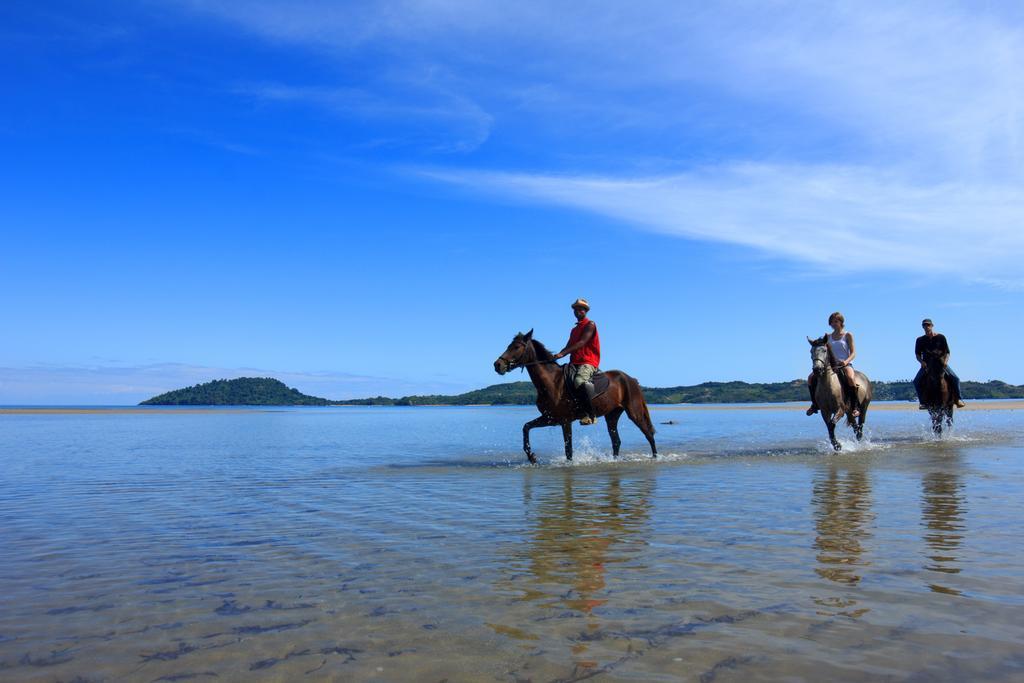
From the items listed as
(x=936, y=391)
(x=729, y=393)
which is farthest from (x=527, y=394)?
(x=936, y=391)

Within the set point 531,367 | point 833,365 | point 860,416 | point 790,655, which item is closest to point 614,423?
point 531,367

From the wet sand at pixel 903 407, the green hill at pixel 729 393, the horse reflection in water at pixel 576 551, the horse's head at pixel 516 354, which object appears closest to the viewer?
the horse reflection in water at pixel 576 551

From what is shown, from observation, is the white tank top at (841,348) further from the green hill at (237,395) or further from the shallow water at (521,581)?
the green hill at (237,395)

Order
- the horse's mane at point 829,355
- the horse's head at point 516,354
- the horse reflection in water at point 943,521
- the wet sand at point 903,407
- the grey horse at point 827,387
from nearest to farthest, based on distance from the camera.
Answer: the horse reflection in water at point 943,521
the horse's head at point 516,354
the grey horse at point 827,387
the horse's mane at point 829,355
the wet sand at point 903,407

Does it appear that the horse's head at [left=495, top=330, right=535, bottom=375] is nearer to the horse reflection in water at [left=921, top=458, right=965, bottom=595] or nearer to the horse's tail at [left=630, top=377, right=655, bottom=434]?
the horse's tail at [left=630, top=377, right=655, bottom=434]

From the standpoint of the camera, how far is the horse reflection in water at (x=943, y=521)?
5414 mm

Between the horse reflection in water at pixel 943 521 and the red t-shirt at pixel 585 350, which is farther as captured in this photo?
the red t-shirt at pixel 585 350

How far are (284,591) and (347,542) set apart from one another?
1.78 m

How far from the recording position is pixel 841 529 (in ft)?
22.8

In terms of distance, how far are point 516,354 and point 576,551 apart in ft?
31.7

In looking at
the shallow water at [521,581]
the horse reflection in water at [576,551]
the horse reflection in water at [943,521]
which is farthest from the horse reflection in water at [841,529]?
the horse reflection in water at [576,551]

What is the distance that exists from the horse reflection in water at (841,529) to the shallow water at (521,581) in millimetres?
42

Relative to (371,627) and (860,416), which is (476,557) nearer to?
(371,627)

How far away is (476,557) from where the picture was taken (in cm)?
617
